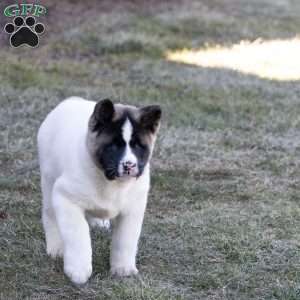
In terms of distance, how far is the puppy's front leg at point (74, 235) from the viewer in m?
4.47

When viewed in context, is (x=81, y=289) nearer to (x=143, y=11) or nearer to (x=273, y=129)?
(x=273, y=129)

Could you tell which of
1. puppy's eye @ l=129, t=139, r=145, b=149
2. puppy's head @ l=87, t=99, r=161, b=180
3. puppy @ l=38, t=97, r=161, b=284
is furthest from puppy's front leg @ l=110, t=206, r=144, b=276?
puppy's eye @ l=129, t=139, r=145, b=149

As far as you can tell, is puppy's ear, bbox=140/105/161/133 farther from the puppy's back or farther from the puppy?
the puppy's back

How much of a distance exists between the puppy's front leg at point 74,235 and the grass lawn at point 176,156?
13cm

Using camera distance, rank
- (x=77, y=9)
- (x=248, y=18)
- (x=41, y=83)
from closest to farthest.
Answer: (x=41, y=83)
(x=77, y=9)
(x=248, y=18)

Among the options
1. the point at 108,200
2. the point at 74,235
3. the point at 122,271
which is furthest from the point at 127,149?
the point at 122,271

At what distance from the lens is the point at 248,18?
19.1 meters

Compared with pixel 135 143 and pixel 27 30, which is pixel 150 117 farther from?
pixel 27 30

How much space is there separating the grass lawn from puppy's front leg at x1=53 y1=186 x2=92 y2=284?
0.44 feet

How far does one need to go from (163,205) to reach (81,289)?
7.27 feet

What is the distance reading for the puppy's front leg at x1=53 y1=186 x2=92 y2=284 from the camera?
4469 mm

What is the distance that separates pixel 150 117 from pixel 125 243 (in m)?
0.85

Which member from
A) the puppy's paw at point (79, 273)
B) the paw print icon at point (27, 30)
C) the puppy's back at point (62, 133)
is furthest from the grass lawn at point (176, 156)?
the paw print icon at point (27, 30)

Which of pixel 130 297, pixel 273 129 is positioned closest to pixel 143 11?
pixel 273 129
